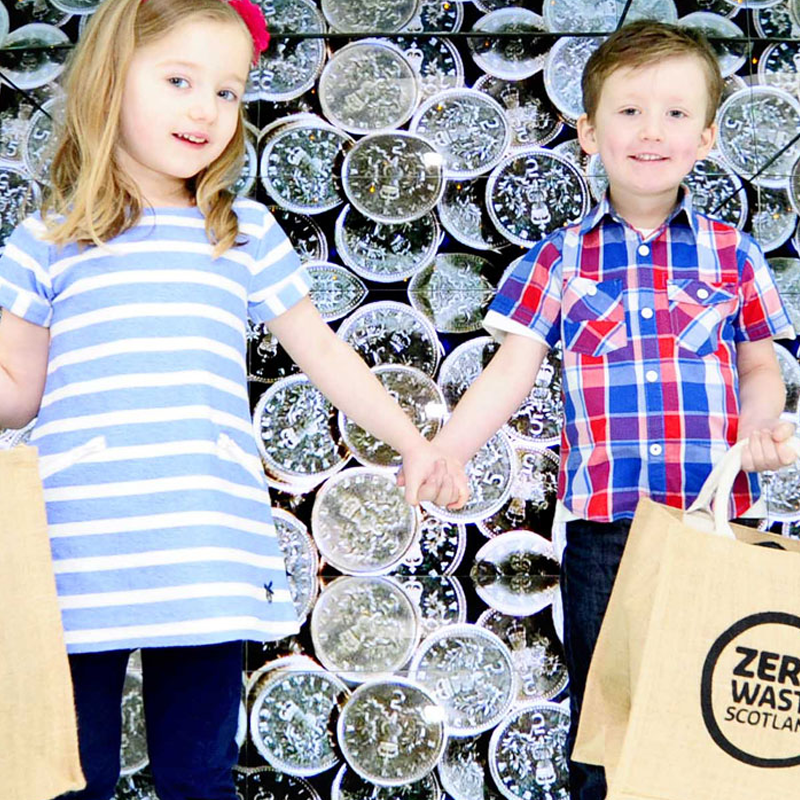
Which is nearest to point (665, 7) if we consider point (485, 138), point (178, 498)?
point (485, 138)

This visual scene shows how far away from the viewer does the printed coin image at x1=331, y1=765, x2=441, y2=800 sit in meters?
1.43

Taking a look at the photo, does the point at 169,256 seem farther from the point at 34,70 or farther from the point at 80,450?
the point at 34,70

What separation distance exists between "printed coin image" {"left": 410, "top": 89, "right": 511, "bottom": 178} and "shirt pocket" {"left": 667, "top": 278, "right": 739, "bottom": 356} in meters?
0.67

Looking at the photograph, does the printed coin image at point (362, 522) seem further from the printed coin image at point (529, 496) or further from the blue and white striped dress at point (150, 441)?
the blue and white striped dress at point (150, 441)

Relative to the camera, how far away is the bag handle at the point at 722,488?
35.7 inches

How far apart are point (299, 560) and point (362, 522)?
11cm

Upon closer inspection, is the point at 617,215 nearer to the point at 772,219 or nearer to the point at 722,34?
the point at 772,219

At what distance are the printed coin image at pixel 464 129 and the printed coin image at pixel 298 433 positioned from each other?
428mm

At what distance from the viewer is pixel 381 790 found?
4.70 feet

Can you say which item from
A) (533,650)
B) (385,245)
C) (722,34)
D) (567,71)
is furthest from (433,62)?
(533,650)

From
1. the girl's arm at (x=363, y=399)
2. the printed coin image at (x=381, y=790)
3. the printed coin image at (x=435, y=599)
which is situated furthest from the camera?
the printed coin image at (x=435, y=599)

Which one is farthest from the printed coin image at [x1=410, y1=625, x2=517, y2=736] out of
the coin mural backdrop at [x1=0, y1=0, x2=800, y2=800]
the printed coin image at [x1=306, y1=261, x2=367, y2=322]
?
the printed coin image at [x1=306, y1=261, x2=367, y2=322]

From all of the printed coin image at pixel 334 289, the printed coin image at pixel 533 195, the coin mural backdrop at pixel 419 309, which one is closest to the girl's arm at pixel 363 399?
the coin mural backdrop at pixel 419 309

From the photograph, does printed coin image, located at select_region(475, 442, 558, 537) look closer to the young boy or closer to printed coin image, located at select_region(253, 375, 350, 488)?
printed coin image, located at select_region(253, 375, 350, 488)
